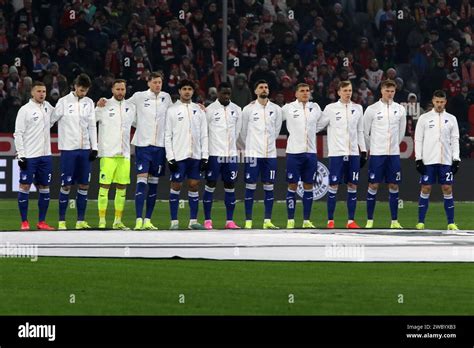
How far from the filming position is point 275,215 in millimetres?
26156

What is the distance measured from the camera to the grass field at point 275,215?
77.6 ft

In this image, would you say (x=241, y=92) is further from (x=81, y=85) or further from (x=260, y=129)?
(x=81, y=85)

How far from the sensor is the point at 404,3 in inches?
1423

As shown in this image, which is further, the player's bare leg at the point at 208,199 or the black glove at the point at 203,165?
the player's bare leg at the point at 208,199

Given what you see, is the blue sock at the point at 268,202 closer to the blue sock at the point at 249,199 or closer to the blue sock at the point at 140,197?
the blue sock at the point at 249,199

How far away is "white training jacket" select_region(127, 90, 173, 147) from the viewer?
2173cm

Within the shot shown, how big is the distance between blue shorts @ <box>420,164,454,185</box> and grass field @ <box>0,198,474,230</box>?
3.05 ft

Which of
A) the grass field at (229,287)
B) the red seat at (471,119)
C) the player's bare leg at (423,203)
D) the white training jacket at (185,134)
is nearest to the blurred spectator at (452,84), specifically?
the red seat at (471,119)

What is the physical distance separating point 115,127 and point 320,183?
8.96 m

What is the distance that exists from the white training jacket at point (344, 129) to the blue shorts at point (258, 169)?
1015 mm

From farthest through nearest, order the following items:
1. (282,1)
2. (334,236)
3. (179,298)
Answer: (282,1)
(334,236)
(179,298)

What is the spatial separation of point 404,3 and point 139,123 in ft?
52.0
